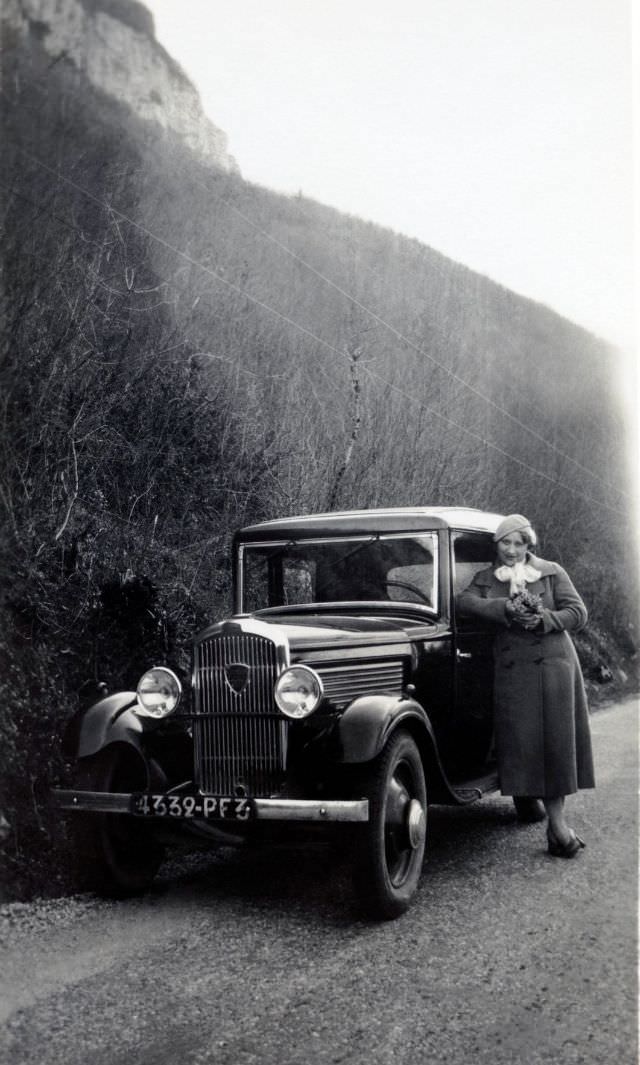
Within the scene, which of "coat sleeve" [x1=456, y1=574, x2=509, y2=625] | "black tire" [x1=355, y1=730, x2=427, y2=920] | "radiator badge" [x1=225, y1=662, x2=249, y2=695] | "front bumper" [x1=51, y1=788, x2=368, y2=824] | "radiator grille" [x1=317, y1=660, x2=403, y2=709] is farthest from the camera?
"coat sleeve" [x1=456, y1=574, x2=509, y2=625]

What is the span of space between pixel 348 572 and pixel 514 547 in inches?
28.9

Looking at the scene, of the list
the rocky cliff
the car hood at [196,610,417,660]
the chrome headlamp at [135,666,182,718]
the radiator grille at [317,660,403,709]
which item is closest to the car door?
the car hood at [196,610,417,660]

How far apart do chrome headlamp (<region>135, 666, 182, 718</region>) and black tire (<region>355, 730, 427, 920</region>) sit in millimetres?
764

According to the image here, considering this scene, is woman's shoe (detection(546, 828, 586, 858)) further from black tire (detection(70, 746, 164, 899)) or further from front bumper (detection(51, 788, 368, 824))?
black tire (detection(70, 746, 164, 899))

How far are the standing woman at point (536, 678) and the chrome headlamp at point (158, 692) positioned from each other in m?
1.35

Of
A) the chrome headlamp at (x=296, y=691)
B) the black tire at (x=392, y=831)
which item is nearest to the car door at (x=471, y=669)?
the black tire at (x=392, y=831)

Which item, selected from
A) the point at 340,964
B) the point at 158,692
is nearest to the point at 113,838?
the point at 158,692

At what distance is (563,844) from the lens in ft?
12.3

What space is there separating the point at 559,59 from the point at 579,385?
1.28 m

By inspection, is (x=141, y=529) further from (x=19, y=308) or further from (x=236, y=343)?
(x=19, y=308)

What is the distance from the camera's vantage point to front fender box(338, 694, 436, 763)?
305cm

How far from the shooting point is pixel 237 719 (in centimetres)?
328

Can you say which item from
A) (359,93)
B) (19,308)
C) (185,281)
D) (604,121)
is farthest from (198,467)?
(604,121)

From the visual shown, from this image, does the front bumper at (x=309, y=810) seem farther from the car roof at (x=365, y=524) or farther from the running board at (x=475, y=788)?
the car roof at (x=365, y=524)
